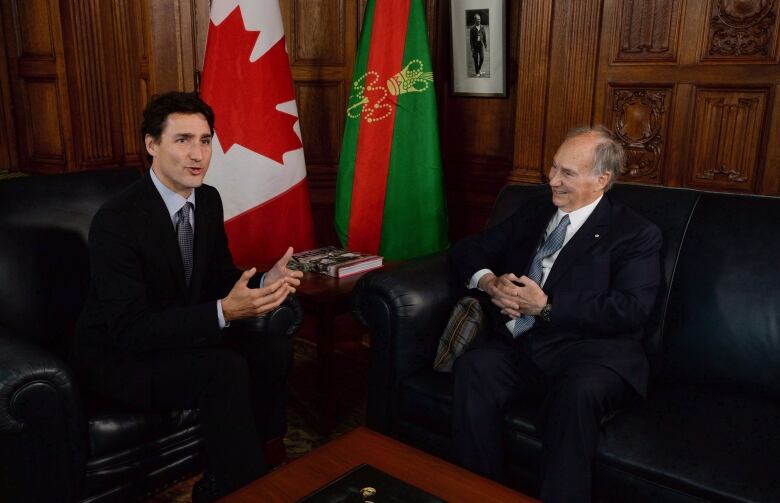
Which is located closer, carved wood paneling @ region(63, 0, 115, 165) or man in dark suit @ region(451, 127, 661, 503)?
man in dark suit @ region(451, 127, 661, 503)

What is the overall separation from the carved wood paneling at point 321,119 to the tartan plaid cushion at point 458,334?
6.50ft

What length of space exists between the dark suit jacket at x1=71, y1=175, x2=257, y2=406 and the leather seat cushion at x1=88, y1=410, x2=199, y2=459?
7cm

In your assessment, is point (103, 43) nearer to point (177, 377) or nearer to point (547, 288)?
point (177, 377)

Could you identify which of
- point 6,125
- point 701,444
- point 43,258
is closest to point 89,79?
point 6,125

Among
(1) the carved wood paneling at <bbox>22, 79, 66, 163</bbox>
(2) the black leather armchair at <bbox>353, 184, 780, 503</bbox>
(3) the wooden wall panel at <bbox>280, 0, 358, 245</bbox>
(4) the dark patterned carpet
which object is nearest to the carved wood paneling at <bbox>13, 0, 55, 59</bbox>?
(1) the carved wood paneling at <bbox>22, 79, 66, 163</bbox>

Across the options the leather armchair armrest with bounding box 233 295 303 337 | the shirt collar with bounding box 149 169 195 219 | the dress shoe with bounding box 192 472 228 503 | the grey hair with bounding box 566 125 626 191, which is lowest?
the dress shoe with bounding box 192 472 228 503

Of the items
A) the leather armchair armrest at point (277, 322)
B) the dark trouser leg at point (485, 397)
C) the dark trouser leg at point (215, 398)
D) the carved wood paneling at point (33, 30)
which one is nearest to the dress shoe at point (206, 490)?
the dark trouser leg at point (215, 398)

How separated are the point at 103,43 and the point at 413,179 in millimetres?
2009

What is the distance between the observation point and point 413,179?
9.41ft

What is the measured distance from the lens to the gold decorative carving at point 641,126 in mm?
2541

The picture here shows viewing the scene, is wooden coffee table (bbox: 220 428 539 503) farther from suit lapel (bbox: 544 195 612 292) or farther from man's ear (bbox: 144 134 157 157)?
man's ear (bbox: 144 134 157 157)

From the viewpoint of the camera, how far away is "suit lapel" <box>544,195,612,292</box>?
1.79 metres

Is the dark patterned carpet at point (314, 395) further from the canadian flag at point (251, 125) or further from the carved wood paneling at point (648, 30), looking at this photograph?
the carved wood paneling at point (648, 30)

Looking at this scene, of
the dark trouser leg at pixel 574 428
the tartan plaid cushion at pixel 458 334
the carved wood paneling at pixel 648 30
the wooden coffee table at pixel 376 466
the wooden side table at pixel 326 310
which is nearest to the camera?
the wooden coffee table at pixel 376 466
